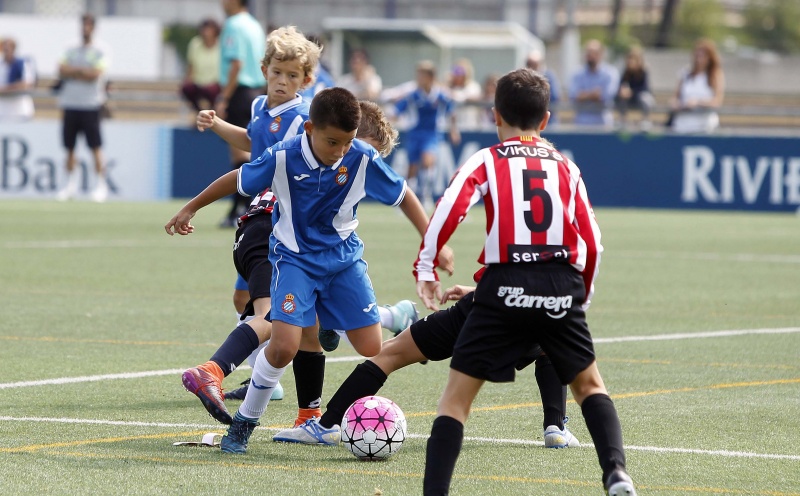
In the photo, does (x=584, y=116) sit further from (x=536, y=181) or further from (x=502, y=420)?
(x=536, y=181)

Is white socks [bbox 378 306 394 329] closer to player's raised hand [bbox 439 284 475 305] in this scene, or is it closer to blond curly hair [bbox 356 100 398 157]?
blond curly hair [bbox 356 100 398 157]

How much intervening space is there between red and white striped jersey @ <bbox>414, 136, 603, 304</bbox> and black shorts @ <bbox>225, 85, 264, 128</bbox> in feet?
31.9

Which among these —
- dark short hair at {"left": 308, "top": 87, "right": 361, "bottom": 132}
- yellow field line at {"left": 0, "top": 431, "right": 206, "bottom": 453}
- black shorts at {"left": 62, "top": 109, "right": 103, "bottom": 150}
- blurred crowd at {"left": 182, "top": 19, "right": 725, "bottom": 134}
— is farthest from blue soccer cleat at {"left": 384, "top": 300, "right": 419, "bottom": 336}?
black shorts at {"left": 62, "top": 109, "right": 103, "bottom": 150}

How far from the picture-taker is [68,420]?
6.47 meters

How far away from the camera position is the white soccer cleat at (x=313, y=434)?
20.1 ft

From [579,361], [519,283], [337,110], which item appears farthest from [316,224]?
[579,361]

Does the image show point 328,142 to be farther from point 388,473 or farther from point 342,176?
point 388,473

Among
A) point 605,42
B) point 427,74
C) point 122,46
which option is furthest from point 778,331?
point 605,42

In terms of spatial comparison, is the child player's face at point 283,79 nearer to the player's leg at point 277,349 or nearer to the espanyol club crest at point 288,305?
the player's leg at point 277,349

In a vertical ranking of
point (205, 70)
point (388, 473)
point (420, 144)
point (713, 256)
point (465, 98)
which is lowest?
point (713, 256)

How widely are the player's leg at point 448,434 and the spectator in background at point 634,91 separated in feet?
61.0

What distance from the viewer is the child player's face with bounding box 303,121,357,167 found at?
5.93 m

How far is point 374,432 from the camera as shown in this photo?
229 inches

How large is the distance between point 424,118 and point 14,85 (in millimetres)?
6969
